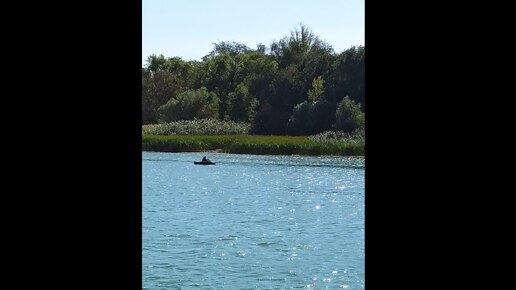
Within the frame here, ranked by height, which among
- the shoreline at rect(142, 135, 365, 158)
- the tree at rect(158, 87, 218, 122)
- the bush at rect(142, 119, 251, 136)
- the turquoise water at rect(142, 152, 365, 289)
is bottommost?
the turquoise water at rect(142, 152, 365, 289)

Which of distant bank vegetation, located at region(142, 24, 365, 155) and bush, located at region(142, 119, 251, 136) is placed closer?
distant bank vegetation, located at region(142, 24, 365, 155)

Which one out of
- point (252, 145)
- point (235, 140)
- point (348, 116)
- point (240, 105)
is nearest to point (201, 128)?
point (235, 140)

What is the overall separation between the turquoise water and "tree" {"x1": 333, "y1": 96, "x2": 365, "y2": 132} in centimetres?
159

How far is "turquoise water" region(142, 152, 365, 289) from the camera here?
52.7ft

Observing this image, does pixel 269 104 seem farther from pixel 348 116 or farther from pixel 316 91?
pixel 348 116

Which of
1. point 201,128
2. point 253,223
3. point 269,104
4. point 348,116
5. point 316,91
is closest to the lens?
point 253,223

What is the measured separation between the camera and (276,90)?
37.5m

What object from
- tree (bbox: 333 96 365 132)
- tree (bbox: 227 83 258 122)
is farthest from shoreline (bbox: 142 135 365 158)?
tree (bbox: 227 83 258 122)

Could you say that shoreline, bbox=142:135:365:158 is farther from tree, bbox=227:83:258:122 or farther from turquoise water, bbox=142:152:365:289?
tree, bbox=227:83:258:122

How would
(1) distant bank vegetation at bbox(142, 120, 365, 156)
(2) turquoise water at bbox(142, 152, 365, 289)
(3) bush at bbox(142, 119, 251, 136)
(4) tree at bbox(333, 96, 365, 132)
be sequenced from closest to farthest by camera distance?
(2) turquoise water at bbox(142, 152, 365, 289)
(4) tree at bbox(333, 96, 365, 132)
(1) distant bank vegetation at bbox(142, 120, 365, 156)
(3) bush at bbox(142, 119, 251, 136)

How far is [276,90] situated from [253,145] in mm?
2571

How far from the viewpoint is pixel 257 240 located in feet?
70.1

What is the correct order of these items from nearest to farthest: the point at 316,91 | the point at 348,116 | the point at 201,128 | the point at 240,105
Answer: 1. the point at 348,116
2. the point at 316,91
3. the point at 201,128
4. the point at 240,105
